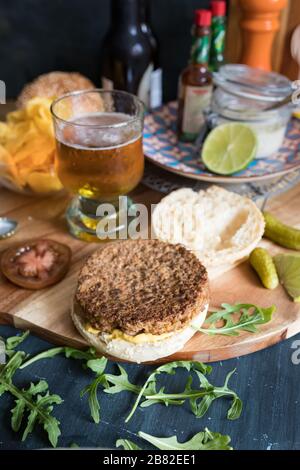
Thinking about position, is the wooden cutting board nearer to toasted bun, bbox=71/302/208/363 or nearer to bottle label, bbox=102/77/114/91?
toasted bun, bbox=71/302/208/363

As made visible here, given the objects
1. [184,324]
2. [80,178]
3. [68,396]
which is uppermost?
[80,178]

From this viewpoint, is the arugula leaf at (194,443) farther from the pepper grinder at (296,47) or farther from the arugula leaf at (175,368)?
the pepper grinder at (296,47)

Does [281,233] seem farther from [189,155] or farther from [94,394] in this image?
[94,394]

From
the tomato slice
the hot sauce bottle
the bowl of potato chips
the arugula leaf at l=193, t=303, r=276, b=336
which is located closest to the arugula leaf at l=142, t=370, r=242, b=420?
the arugula leaf at l=193, t=303, r=276, b=336

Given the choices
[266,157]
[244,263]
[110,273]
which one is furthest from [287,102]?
[110,273]

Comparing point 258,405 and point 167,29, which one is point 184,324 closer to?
point 258,405

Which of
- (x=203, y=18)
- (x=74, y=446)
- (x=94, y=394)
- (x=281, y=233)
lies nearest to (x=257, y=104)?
(x=203, y=18)
